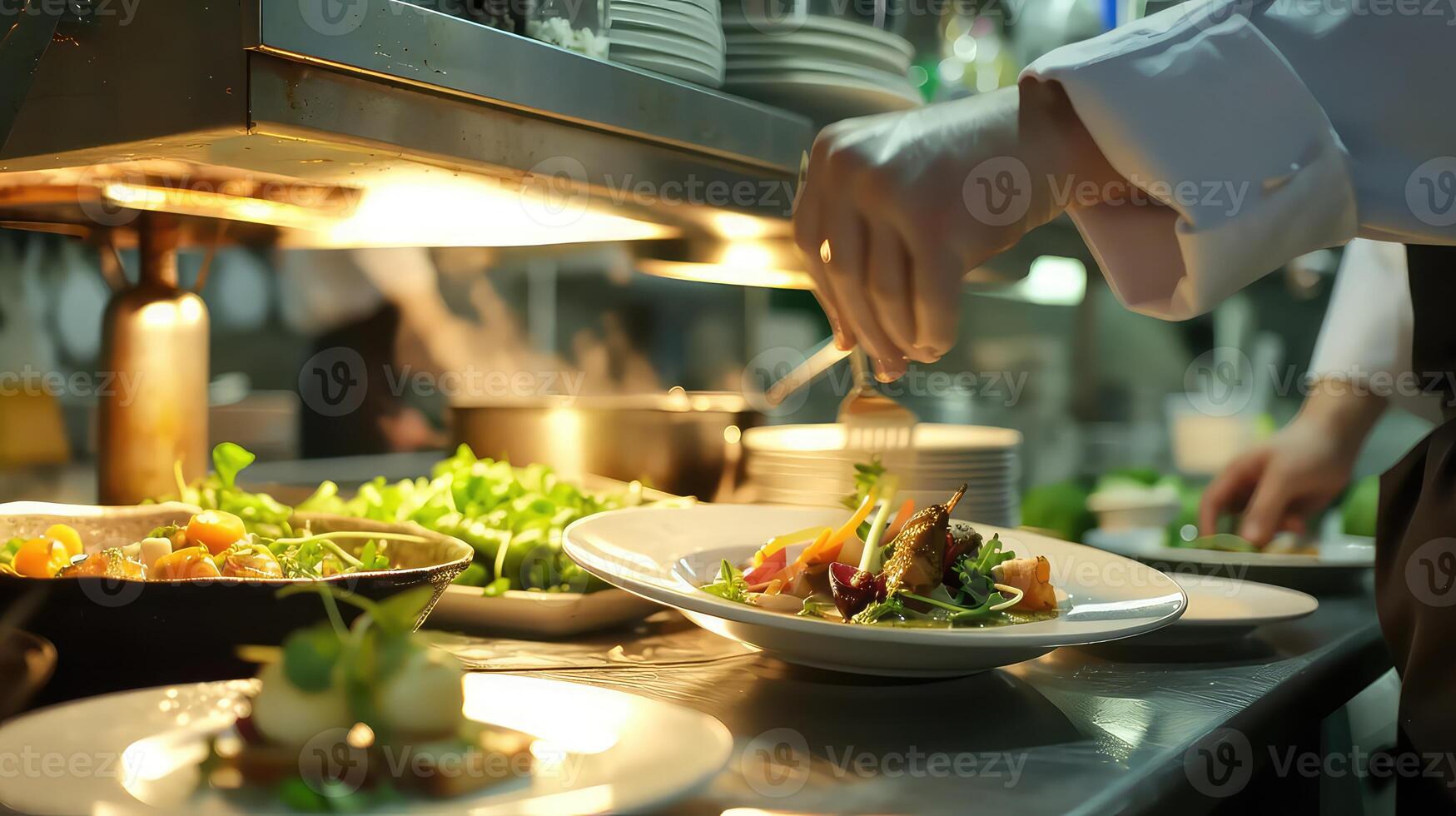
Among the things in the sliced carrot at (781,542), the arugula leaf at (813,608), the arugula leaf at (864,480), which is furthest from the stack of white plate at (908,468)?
the arugula leaf at (813,608)

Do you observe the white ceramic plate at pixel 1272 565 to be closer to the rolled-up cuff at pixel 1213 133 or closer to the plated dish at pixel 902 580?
the plated dish at pixel 902 580

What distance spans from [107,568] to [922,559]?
0.63 metres

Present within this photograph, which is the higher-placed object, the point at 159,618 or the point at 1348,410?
the point at 1348,410

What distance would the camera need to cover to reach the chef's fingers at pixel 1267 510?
4.74ft

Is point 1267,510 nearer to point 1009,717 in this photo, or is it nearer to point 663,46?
point 1009,717

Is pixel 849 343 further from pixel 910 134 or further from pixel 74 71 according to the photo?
pixel 74 71

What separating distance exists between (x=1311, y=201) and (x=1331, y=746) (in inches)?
24.3

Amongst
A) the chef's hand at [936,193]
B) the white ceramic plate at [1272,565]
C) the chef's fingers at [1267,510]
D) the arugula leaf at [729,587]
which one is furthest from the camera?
the chef's fingers at [1267,510]

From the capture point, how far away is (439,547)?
0.92 metres

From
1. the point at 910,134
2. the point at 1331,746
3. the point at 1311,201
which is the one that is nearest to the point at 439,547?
the point at 910,134

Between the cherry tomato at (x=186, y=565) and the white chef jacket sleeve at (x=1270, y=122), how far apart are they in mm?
675

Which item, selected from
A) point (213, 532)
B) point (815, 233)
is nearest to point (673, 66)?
point (815, 233)

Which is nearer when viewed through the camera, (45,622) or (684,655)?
(45,622)

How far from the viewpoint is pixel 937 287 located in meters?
0.72
